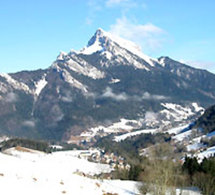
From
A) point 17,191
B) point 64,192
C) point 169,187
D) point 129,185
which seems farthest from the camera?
point 129,185

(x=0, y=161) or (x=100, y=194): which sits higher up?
(x=0, y=161)

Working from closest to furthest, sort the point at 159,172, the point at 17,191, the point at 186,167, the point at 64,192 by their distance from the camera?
the point at 17,191 < the point at 64,192 < the point at 159,172 < the point at 186,167

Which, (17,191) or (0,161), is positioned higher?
(0,161)

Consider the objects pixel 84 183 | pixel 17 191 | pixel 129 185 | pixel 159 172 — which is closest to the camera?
pixel 17 191

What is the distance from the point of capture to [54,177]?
27.3 m

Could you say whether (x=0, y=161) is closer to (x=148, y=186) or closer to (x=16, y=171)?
(x=16, y=171)

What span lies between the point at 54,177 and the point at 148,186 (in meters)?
11.7

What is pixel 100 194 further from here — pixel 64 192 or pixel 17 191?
pixel 17 191

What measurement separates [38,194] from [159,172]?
568 inches

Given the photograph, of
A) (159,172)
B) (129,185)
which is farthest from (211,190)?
(129,185)

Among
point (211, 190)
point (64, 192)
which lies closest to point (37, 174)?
point (64, 192)

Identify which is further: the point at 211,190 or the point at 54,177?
the point at 211,190

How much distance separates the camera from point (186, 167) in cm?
6669

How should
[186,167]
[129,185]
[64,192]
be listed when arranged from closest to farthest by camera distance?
[64,192] → [129,185] → [186,167]
